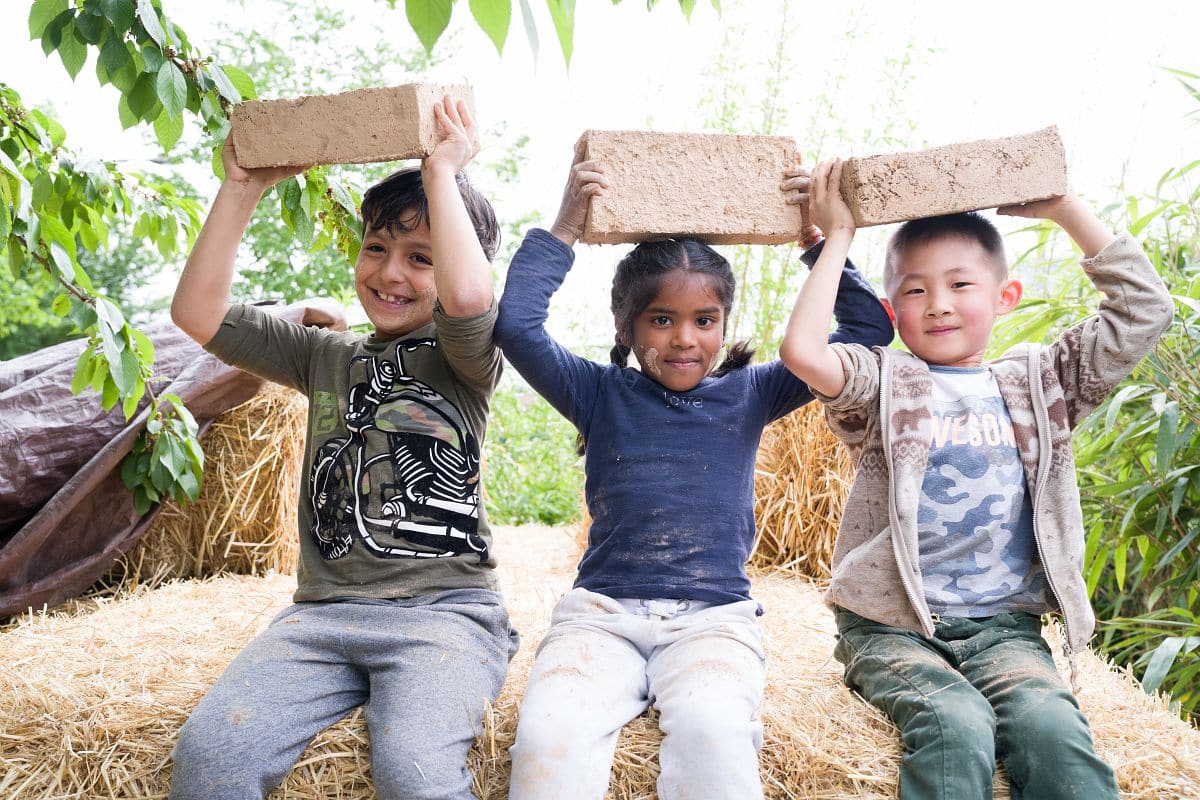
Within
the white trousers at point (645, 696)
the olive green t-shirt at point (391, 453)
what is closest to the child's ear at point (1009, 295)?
the white trousers at point (645, 696)

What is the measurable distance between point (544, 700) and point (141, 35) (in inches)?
54.3

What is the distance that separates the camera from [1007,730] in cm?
170

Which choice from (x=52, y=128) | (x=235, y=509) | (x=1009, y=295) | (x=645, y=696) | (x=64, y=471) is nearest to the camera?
(x=645, y=696)

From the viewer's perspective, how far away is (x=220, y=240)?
2041 millimetres

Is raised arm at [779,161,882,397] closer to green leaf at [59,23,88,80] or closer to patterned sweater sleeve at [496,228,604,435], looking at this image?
patterned sweater sleeve at [496,228,604,435]

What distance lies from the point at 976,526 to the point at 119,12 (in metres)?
1.83

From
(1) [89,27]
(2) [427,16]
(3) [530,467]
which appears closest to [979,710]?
(2) [427,16]

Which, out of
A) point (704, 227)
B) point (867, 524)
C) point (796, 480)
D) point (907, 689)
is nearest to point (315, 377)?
point (704, 227)

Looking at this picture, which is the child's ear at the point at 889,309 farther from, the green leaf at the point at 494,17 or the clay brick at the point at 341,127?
the green leaf at the point at 494,17

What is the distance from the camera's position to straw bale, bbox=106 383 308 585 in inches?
140

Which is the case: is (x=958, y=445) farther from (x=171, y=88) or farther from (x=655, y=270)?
(x=171, y=88)

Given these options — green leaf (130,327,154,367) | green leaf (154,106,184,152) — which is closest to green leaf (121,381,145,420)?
green leaf (130,327,154,367)

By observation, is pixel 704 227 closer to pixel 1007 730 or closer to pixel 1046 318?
pixel 1007 730

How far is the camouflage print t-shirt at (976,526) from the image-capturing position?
198cm
